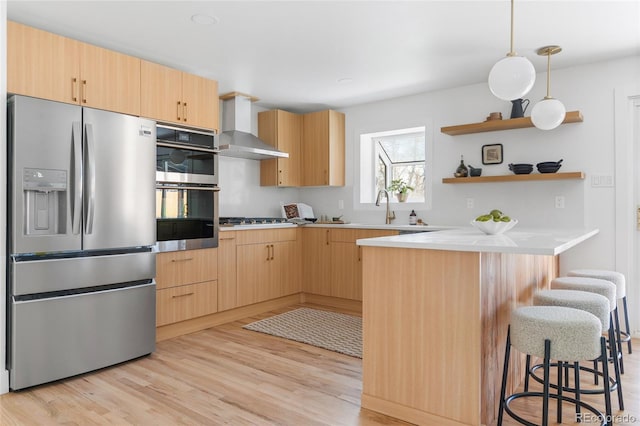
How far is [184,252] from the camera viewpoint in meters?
3.65

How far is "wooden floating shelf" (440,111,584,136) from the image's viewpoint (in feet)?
12.1

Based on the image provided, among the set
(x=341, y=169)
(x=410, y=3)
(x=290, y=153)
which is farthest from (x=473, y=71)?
(x=290, y=153)

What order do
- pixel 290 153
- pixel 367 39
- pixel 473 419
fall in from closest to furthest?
pixel 473 419 → pixel 367 39 → pixel 290 153

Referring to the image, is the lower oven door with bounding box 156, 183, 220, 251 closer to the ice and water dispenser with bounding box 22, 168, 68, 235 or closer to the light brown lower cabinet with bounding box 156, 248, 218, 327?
the light brown lower cabinet with bounding box 156, 248, 218, 327

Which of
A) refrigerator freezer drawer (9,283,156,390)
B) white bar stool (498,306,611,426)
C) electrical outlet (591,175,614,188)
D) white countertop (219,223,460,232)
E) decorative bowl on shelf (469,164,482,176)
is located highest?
decorative bowl on shelf (469,164,482,176)

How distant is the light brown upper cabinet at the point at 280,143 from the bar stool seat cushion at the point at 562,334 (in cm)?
365

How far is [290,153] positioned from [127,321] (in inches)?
115

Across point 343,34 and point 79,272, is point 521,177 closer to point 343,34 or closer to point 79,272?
point 343,34

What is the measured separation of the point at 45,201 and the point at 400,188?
3.55m

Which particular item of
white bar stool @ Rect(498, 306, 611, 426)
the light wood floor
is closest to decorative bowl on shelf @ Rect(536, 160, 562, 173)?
the light wood floor

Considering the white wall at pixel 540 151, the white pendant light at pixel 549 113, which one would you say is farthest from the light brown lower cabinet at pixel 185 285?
the white pendant light at pixel 549 113

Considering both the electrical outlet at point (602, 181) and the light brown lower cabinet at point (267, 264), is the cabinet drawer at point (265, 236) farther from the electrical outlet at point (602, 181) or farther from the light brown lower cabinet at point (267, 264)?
the electrical outlet at point (602, 181)

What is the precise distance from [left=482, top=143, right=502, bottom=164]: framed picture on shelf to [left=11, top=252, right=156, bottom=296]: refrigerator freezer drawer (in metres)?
3.21

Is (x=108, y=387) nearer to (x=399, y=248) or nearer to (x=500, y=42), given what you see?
(x=399, y=248)
